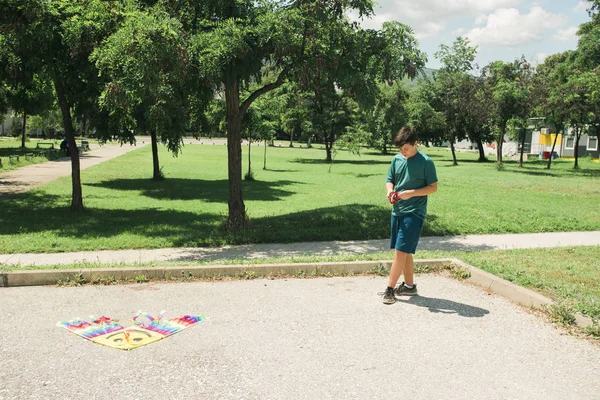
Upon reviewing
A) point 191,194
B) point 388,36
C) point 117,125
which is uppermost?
point 388,36

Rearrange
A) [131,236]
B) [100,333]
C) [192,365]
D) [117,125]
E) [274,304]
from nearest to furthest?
[192,365]
[100,333]
[274,304]
[131,236]
[117,125]

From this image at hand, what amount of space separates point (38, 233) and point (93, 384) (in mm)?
8621

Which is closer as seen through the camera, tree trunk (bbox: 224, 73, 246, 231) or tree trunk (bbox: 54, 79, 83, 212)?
tree trunk (bbox: 224, 73, 246, 231)

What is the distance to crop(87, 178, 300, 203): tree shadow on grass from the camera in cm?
2012

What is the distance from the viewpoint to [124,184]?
79.8 feet

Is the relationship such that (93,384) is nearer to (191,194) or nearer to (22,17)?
(22,17)

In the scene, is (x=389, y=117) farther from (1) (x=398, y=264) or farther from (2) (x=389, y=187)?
(1) (x=398, y=264)

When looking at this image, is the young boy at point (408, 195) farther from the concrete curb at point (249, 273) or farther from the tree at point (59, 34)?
the tree at point (59, 34)

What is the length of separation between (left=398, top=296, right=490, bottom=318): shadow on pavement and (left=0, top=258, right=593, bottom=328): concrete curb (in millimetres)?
650

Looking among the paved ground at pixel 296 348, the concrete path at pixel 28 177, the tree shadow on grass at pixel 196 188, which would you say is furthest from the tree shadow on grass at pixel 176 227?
the concrete path at pixel 28 177

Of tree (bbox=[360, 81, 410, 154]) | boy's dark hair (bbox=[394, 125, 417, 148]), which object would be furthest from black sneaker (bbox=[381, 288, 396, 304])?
tree (bbox=[360, 81, 410, 154])

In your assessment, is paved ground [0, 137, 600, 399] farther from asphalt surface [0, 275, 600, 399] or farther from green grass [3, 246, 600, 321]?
green grass [3, 246, 600, 321]

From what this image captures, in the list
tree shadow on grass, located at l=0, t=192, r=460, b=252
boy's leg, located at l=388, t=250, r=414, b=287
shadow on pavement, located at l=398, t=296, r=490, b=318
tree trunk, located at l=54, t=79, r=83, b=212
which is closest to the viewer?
shadow on pavement, located at l=398, t=296, r=490, b=318

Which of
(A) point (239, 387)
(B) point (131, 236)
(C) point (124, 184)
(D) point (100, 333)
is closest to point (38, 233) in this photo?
(B) point (131, 236)
